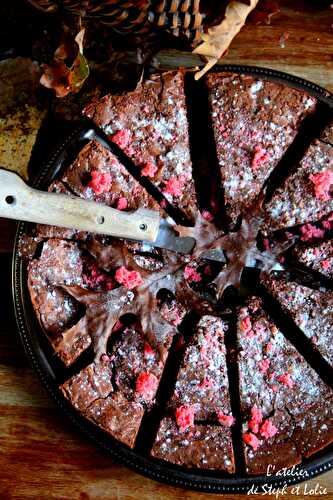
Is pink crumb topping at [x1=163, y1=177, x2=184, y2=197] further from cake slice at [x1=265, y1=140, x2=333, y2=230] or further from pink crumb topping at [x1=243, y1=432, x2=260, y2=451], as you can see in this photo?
pink crumb topping at [x1=243, y1=432, x2=260, y2=451]

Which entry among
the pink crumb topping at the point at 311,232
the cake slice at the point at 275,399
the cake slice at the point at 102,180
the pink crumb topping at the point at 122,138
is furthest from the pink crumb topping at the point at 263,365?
the pink crumb topping at the point at 122,138

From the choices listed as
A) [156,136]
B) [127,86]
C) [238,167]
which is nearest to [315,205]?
[238,167]

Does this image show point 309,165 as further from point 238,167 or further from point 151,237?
point 151,237

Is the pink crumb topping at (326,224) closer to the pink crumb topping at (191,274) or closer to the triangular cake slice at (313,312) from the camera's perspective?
the triangular cake slice at (313,312)

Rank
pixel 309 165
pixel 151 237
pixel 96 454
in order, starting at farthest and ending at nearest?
pixel 96 454
pixel 309 165
pixel 151 237

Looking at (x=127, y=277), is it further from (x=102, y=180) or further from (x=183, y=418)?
(x=183, y=418)

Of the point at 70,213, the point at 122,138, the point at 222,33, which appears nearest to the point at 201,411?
the point at 70,213

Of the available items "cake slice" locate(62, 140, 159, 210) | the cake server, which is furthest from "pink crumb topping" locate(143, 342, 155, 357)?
"cake slice" locate(62, 140, 159, 210)
